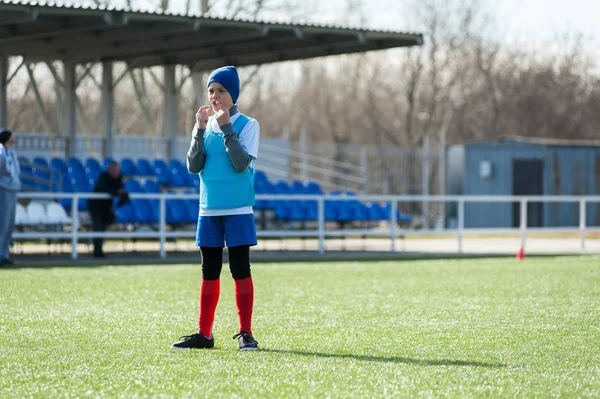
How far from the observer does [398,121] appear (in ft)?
163

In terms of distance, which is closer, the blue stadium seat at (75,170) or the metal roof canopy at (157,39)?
the metal roof canopy at (157,39)

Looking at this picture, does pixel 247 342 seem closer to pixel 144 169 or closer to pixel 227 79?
pixel 227 79

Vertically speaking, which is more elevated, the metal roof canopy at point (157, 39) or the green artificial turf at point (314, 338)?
the metal roof canopy at point (157, 39)

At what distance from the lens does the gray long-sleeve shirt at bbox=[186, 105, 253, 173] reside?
6.39 m

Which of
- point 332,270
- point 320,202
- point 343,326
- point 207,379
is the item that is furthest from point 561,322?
point 320,202

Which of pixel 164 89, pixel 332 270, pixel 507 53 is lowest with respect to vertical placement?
pixel 332 270

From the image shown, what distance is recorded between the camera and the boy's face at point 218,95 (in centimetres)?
655

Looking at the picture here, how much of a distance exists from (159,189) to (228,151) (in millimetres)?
13354

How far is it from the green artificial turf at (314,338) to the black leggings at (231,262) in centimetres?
46

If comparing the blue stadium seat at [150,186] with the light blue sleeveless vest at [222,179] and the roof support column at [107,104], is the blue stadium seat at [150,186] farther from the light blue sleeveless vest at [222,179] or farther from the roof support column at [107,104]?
the light blue sleeveless vest at [222,179]

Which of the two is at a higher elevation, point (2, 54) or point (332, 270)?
point (2, 54)

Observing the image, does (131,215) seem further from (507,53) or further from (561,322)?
(507,53)

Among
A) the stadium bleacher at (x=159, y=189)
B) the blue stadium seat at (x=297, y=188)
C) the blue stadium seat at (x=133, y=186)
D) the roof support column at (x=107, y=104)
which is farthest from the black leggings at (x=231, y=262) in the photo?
the roof support column at (x=107, y=104)

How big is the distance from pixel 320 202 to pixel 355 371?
12589 millimetres
